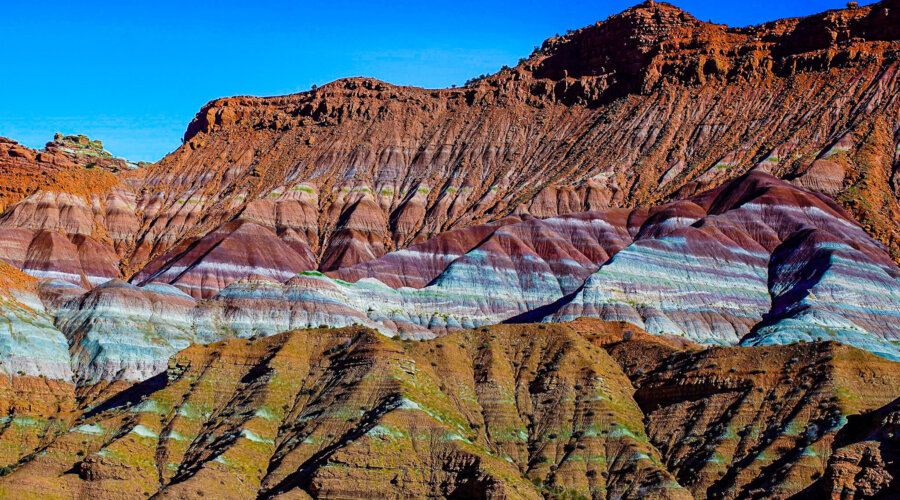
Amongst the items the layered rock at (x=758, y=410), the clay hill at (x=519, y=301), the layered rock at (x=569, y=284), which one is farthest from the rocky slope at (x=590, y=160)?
the layered rock at (x=758, y=410)

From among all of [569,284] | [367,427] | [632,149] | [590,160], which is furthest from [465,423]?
[590,160]

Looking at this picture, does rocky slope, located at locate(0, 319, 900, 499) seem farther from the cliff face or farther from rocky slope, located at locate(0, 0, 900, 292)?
rocky slope, located at locate(0, 0, 900, 292)

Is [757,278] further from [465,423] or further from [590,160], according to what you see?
[465,423]

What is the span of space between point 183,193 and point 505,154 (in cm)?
5725

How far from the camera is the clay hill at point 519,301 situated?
190 feet

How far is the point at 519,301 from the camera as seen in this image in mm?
135500

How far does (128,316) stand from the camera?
10369 centimetres

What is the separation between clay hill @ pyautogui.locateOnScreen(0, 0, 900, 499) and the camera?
57781 millimetres

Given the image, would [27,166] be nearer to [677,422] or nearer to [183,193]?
[183,193]

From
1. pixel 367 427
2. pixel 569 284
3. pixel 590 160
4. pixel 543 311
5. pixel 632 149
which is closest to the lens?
pixel 367 427

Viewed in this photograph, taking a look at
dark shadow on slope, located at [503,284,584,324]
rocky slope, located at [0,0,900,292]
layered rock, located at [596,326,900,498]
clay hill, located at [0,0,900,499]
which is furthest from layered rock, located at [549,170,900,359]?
layered rock, located at [596,326,900,498]

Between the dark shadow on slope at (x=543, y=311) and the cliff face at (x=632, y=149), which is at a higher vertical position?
the cliff face at (x=632, y=149)

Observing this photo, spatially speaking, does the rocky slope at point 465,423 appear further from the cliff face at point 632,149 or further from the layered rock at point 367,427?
the cliff face at point 632,149

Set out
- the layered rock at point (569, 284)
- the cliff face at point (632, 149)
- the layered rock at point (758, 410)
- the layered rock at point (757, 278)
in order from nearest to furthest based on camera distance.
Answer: the layered rock at point (758, 410) → the layered rock at point (569, 284) → the layered rock at point (757, 278) → the cliff face at point (632, 149)
